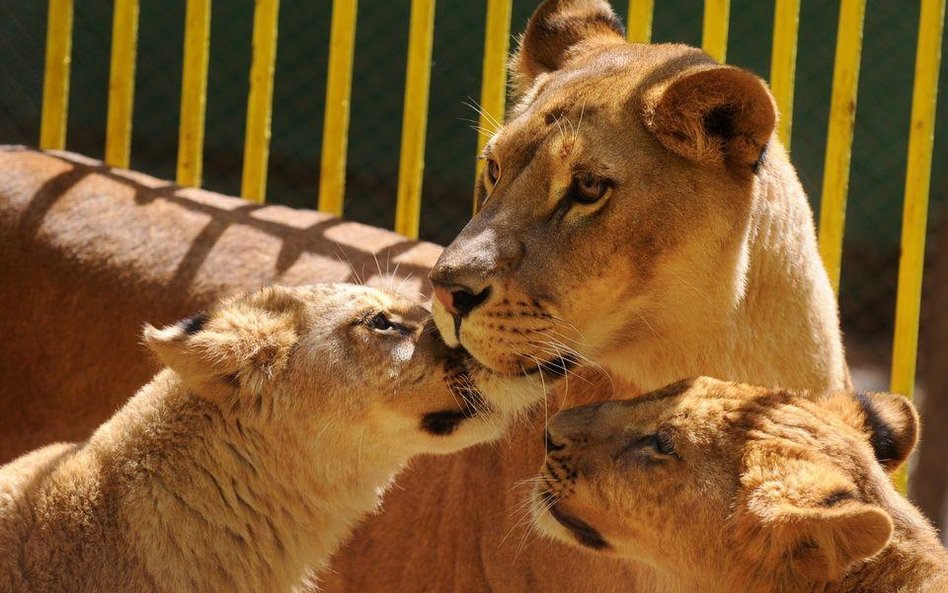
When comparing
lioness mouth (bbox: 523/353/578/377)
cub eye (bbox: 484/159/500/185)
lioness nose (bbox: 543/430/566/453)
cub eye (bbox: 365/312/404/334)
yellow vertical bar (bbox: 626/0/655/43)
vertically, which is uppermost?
yellow vertical bar (bbox: 626/0/655/43)

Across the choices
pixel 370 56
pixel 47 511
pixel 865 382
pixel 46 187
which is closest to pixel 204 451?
pixel 47 511

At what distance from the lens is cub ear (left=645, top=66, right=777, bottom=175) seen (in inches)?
153

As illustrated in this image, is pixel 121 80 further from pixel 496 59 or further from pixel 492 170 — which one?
pixel 492 170

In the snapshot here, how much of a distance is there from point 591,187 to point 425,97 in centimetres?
296

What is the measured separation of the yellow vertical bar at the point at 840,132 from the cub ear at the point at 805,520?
312 cm

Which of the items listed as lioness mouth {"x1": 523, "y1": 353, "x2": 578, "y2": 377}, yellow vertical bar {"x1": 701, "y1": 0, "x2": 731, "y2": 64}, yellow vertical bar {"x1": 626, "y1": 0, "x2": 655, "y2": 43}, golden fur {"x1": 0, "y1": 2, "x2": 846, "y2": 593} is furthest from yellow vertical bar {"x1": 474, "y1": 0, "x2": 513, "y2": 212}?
lioness mouth {"x1": 523, "y1": 353, "x2": 578, "y2": 377}

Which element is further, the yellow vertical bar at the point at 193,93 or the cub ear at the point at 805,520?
the yellow vertical bar at the point at 193,93

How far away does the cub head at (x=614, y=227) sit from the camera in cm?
388

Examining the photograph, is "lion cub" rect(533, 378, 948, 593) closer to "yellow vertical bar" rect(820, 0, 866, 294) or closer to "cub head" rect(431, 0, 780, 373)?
"cub head" rect(431, 0, 780, 373)

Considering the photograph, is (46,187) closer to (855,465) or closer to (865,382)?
(855,465)

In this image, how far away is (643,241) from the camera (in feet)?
13.0

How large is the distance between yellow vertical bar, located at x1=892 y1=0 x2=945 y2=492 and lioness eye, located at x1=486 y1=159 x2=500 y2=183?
278 cm

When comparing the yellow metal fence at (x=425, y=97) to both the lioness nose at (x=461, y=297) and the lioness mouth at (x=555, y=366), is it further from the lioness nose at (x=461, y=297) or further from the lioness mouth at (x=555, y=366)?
the lioness nose at (x=461, y=297)

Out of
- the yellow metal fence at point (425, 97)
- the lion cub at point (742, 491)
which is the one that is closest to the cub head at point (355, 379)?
the lion cub at point (742, 491)
